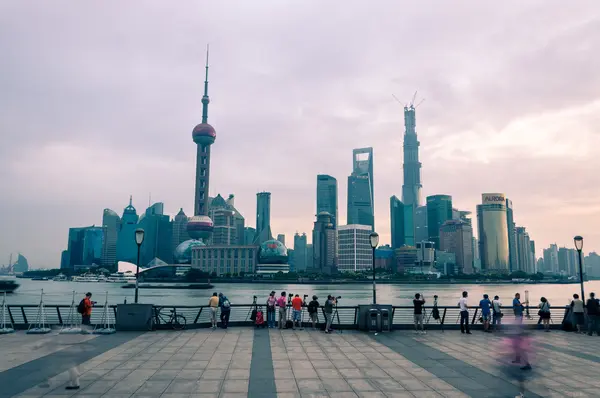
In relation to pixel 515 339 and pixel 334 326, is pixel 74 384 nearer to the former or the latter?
pixel 515 339

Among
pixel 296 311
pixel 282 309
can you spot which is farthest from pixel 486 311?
pixel 282 309

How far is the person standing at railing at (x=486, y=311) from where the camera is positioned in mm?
21641

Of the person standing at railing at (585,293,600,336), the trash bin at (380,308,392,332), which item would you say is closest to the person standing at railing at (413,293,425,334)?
the trash bin at (380,308,392,332)

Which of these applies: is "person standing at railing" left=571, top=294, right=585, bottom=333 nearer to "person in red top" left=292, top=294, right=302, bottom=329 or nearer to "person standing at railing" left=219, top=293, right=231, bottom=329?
"person in red top" left=292, top=294, right=302, bottom=329

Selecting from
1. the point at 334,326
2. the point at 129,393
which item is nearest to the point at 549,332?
the point at 334,326

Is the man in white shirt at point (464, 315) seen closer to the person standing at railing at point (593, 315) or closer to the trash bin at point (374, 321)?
the trash bin at point (374, 321)

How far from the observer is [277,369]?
13.6m

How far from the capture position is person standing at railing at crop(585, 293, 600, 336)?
21359 mm

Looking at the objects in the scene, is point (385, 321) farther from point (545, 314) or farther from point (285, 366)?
point (285, 366)

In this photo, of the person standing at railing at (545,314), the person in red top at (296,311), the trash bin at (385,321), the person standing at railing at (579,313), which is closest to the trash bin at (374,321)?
the trash bin at (385,321)

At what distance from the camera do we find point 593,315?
21500 mm

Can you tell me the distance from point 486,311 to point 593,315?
17.0ft

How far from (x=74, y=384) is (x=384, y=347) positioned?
11.3 meters

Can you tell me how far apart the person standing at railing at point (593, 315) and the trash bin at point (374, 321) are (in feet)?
34.1
